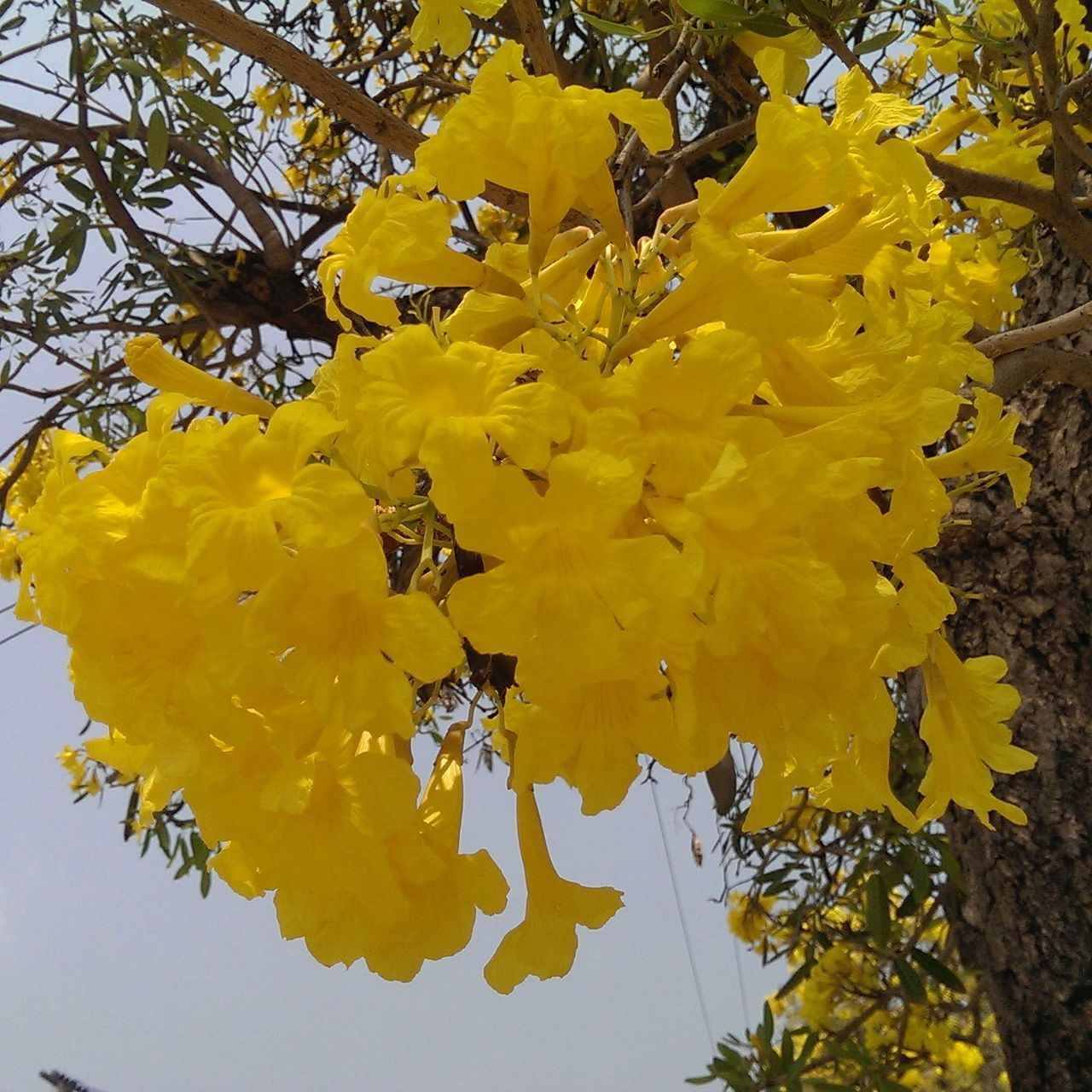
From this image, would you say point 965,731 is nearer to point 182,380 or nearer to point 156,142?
point 182,380

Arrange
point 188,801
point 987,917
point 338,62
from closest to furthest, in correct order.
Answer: point 188,801 → point 987,917 → point 338,62

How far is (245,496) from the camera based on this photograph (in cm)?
58

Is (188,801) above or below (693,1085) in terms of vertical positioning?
above

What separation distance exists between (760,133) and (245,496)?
41 cm

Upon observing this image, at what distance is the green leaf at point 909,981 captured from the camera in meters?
2.23

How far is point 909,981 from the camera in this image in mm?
2230

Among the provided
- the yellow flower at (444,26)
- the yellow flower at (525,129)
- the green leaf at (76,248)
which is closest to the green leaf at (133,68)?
the green leaf at (76,248)

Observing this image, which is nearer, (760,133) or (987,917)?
(760,133)

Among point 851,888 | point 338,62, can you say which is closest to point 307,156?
point 338,62

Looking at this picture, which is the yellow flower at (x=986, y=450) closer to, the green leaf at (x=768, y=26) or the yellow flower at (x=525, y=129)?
the yellow flower at (x=525, y=129)

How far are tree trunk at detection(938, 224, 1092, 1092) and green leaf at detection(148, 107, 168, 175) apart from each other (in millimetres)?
1370

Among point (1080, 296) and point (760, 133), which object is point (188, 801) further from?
point (1080, 296)

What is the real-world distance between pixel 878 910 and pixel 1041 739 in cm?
77

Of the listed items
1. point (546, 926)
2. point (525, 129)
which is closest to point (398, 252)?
point (525, 129)
